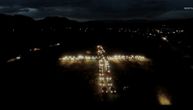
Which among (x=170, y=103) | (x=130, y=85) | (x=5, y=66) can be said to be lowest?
(x=5, y=66)

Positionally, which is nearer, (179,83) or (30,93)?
(30,93)

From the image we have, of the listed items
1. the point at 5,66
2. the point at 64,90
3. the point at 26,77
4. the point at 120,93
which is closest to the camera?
the point at 120,93

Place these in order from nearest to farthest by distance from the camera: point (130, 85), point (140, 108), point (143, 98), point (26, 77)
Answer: point (140, 108)
point (143, 98)
point (130, 85)
point (26, 77)

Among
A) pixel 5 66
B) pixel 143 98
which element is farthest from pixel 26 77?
pixel 143 98

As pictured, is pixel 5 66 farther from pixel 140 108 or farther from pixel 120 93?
pixel 140 108

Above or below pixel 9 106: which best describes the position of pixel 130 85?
below

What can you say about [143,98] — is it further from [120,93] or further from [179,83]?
[179,83]
